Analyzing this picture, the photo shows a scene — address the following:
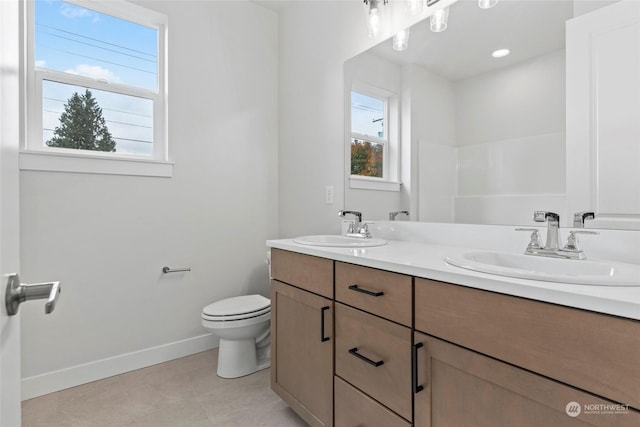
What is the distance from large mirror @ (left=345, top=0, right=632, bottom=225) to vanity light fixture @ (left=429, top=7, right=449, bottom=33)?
23 mm

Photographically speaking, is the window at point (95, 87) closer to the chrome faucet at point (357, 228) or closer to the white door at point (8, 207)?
the chrome faucet at point (357, 228)

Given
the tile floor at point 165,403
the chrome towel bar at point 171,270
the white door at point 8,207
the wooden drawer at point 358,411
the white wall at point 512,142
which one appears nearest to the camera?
the white door at point 8,207

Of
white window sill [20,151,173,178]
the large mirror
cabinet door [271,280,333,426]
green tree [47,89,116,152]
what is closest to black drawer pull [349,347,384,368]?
cabinet door [271,280,333,426]

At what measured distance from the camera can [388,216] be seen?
72.1 inches

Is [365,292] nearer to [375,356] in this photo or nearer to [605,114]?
[375,356]

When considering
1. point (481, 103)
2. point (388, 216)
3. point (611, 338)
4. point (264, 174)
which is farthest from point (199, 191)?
point (611, 338)

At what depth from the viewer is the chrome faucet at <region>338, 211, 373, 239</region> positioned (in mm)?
1823

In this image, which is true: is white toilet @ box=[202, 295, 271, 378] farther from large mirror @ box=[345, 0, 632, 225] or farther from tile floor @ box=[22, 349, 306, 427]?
large mirror @ box=[345, 0, 632, 225]

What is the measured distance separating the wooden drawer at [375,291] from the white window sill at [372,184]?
70 cm

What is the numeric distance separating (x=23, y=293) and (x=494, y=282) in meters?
0.93

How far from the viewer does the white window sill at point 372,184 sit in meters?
1.80

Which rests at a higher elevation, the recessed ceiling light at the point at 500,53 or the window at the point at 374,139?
the recessed ceiling light at the point at 500,53

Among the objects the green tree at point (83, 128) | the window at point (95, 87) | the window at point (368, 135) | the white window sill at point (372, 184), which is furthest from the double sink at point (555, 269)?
the green tree at point (83, 128)

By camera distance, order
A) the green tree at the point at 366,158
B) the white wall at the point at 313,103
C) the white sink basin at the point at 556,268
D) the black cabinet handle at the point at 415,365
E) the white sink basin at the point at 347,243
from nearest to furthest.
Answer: the white sink basin at the point at 556,268 < the black cabinet handle at the point at 415,365 < the white sink basin at the point at 347,243 < the green tree at the point at 366,158 < the white wall at the point at 313,103
